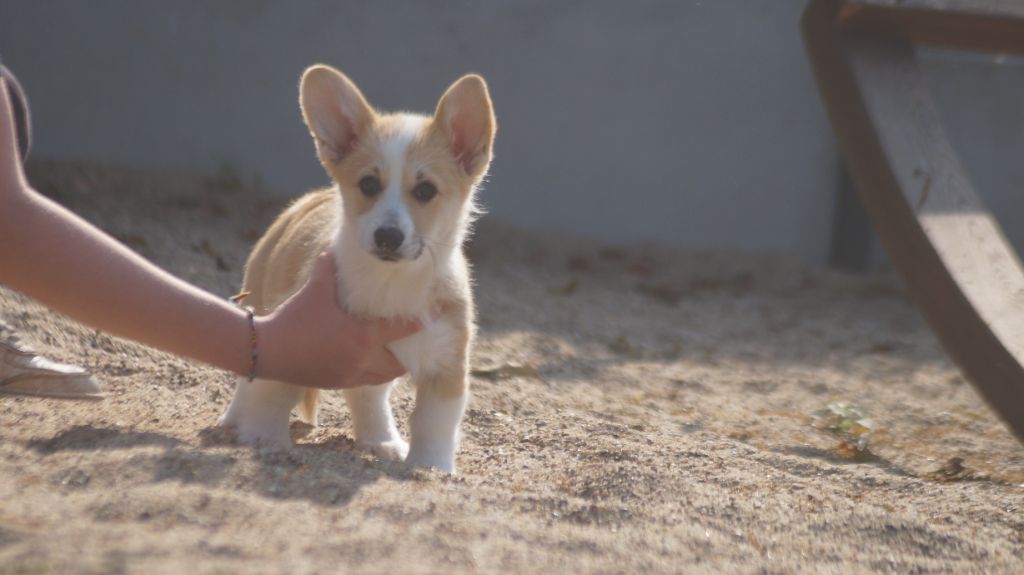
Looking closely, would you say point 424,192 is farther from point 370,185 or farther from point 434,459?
point 434,459

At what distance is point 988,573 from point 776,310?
424cm

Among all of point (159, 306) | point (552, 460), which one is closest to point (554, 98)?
point (552, 460)

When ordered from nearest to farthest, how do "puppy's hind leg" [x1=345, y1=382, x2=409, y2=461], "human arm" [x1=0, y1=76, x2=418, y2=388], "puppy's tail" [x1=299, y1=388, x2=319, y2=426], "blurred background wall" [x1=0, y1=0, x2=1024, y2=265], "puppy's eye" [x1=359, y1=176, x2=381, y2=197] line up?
1. "human arm" [x1=0, y1=76, x2=418, y2=388]
2. "puppy's eye" [x1=359, y1=176, x2=381, y2=197]
3. "puppy's hind leg" [x1=345, y1=382, x2=409, y2=461]
4. "puppy's tail" [x1=299, y1=388, x2=319, y2=426]
5. "blurred background wall" [x1=0, y1=0, x2=1024, y2=265]

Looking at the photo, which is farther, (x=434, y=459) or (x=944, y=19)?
(x=944, y=19)

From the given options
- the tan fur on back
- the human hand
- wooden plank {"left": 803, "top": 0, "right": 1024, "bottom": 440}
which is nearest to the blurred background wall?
wooden plank {"left": 803, "top": 0, "right": 1024, "bottom": 440}

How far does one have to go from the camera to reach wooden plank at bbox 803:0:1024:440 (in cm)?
347

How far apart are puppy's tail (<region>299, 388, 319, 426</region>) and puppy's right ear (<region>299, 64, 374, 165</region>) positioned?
717mm

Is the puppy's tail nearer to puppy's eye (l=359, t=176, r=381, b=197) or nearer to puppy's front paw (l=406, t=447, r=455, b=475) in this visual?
puppy's front paw (l=406, t=447, r=455, b=475)

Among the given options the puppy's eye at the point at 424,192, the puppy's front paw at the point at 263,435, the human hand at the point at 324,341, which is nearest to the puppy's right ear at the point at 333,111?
the puppy's eye at the point at 424,192

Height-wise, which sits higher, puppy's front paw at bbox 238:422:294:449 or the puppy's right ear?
the puppy's right ear

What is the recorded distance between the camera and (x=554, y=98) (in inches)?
306

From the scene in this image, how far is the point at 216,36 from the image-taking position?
23.9 feet

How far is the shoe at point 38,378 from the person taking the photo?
3.17 meters

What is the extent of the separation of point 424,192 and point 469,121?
0.94 ft
